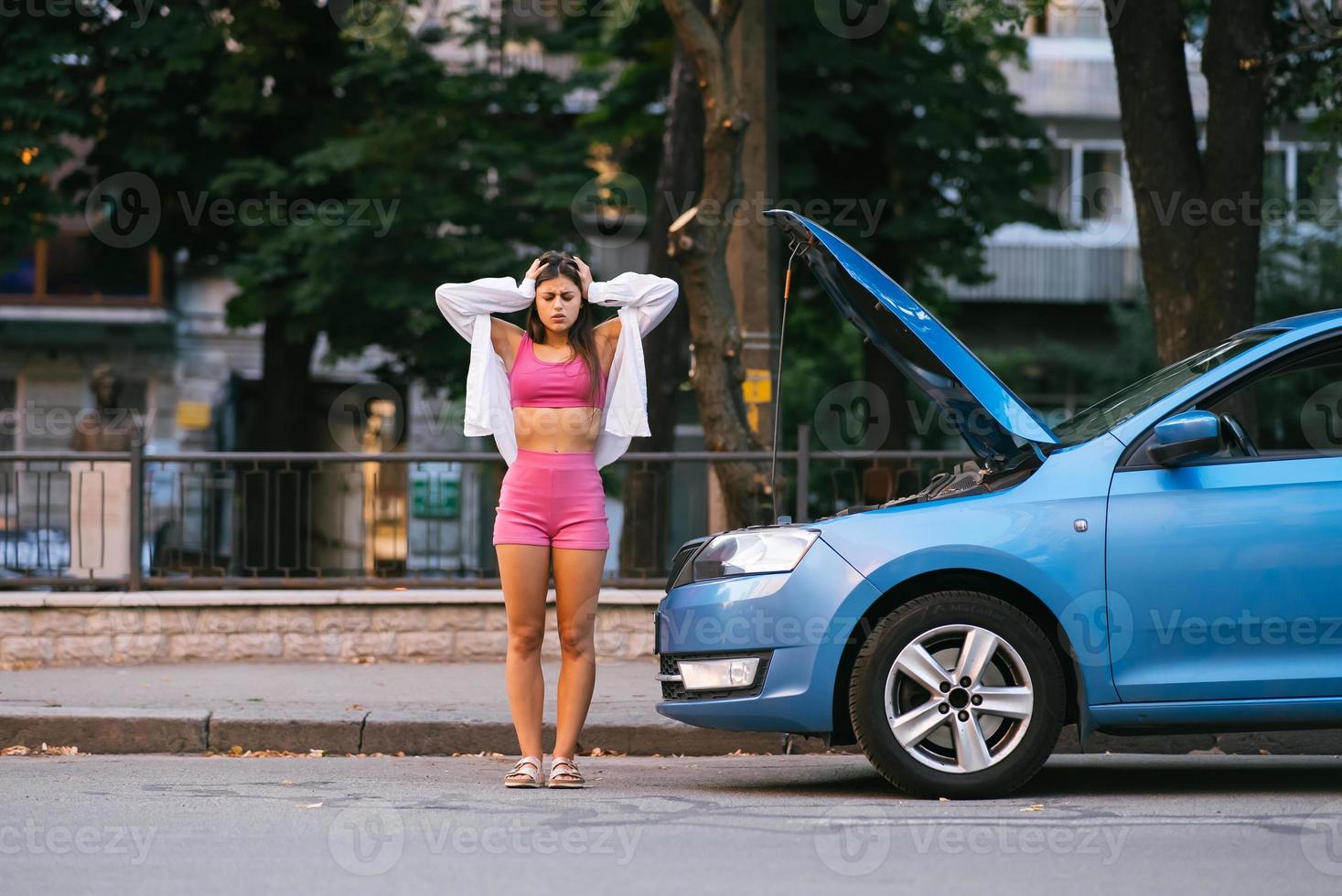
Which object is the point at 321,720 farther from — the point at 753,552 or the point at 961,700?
the point at 961,700

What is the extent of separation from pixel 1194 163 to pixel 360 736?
677 cm

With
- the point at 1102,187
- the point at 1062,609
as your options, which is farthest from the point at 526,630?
the point at 1102,187

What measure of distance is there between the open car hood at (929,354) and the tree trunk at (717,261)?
3.83 m

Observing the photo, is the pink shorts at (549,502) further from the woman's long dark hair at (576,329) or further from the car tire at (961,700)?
the car tire at (961,700)

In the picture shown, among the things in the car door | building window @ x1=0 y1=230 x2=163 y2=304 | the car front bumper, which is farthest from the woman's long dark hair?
building window @ x1=0 y1=230 x2=163 y2=304

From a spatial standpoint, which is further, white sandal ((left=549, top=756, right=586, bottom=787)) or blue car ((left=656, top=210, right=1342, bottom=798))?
white sandal ((left=549, top=756, right=586, bottom=787))

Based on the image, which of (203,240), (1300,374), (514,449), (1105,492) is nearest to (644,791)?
(514,449)

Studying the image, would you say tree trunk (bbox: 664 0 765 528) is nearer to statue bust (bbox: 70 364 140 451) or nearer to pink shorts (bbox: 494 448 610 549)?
pink shorts (bbox: 494 448 610 549)

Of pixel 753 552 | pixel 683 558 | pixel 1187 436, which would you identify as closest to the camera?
pixel 1187 436

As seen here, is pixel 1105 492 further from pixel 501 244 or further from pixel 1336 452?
pixel 501 244

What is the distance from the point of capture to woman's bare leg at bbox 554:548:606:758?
6.60 m

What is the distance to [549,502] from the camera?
656 centimetres

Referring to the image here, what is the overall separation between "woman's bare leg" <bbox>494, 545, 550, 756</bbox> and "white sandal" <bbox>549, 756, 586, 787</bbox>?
0.12 meters

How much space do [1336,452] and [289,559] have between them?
725 centimetres
